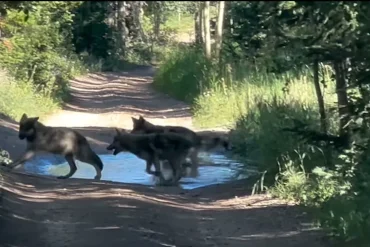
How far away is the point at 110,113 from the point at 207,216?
17026mm

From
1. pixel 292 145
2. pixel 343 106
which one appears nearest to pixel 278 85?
pixel 292 145

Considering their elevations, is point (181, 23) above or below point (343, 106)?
above

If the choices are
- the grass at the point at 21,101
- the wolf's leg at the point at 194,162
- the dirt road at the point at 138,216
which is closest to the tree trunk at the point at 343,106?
the dirt road at the point at 138,216

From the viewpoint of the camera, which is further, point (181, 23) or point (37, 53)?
point (181, 23)

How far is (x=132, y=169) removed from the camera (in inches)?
693

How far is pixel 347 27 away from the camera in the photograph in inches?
300

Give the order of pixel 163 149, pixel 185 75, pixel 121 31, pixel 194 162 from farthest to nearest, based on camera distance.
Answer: pixel 121 31 < pixel 185 75 < pixel 194 162 < pixel 163 149

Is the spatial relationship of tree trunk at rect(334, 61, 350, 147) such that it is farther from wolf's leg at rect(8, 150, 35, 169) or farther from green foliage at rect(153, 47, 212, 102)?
green foliage at rect(153, 47, 212, 102)

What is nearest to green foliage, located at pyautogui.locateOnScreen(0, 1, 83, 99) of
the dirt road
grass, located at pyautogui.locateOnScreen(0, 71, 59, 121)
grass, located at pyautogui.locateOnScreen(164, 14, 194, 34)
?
grass, located at pyautogui.locateOnScreen(0, 71, 59, 121)

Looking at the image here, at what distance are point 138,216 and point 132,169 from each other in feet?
18.2

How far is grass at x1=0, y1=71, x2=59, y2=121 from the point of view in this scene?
85.9 ft

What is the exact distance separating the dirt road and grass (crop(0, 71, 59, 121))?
1054cm

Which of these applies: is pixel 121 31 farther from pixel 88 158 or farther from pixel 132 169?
pixel 88 158

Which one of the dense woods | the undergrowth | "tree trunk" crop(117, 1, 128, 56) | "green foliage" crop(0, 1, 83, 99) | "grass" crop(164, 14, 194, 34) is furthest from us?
"grass" crop(164, 14, 194, 34)
